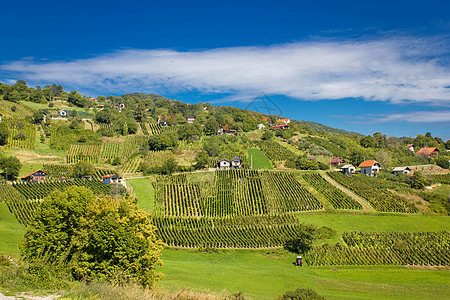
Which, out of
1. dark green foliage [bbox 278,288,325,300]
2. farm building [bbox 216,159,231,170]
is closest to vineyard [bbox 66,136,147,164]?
farm building [bbox 216,159,231,170]

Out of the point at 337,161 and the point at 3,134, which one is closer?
the point at 3,134

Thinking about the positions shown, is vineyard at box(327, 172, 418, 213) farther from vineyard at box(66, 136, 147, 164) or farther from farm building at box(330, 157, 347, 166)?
vineyard at box(66, 136, 147, 164)

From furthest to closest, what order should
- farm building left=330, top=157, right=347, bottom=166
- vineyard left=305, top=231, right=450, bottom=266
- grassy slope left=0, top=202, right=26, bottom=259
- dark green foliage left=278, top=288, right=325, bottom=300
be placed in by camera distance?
farm building left=330, top=157, right=347, bottom=166 < vineyard left=305, top=231, right=450, bottom=266 < grassy slope left=0, top=202, right=26, bottom=259 < dark green foliage left=278, top=288, right=325, bottom=300

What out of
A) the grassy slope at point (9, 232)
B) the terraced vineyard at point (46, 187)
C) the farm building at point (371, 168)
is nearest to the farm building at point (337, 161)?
the farm building at point (371, 168)

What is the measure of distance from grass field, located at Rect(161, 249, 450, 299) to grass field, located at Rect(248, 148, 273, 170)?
107 ft

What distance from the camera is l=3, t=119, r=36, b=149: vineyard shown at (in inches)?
2589

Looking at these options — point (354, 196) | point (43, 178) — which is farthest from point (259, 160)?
point (43, 178)

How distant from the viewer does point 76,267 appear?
17.1 m

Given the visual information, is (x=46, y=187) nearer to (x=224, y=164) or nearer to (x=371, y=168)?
(x=224, y=164)

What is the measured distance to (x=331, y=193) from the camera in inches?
2064

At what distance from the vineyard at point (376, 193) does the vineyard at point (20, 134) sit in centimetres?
6106

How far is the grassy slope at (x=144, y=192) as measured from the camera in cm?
4538

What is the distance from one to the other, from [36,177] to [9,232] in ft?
78.7

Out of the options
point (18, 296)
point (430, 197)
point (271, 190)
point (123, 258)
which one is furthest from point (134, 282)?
point (430, 197)
